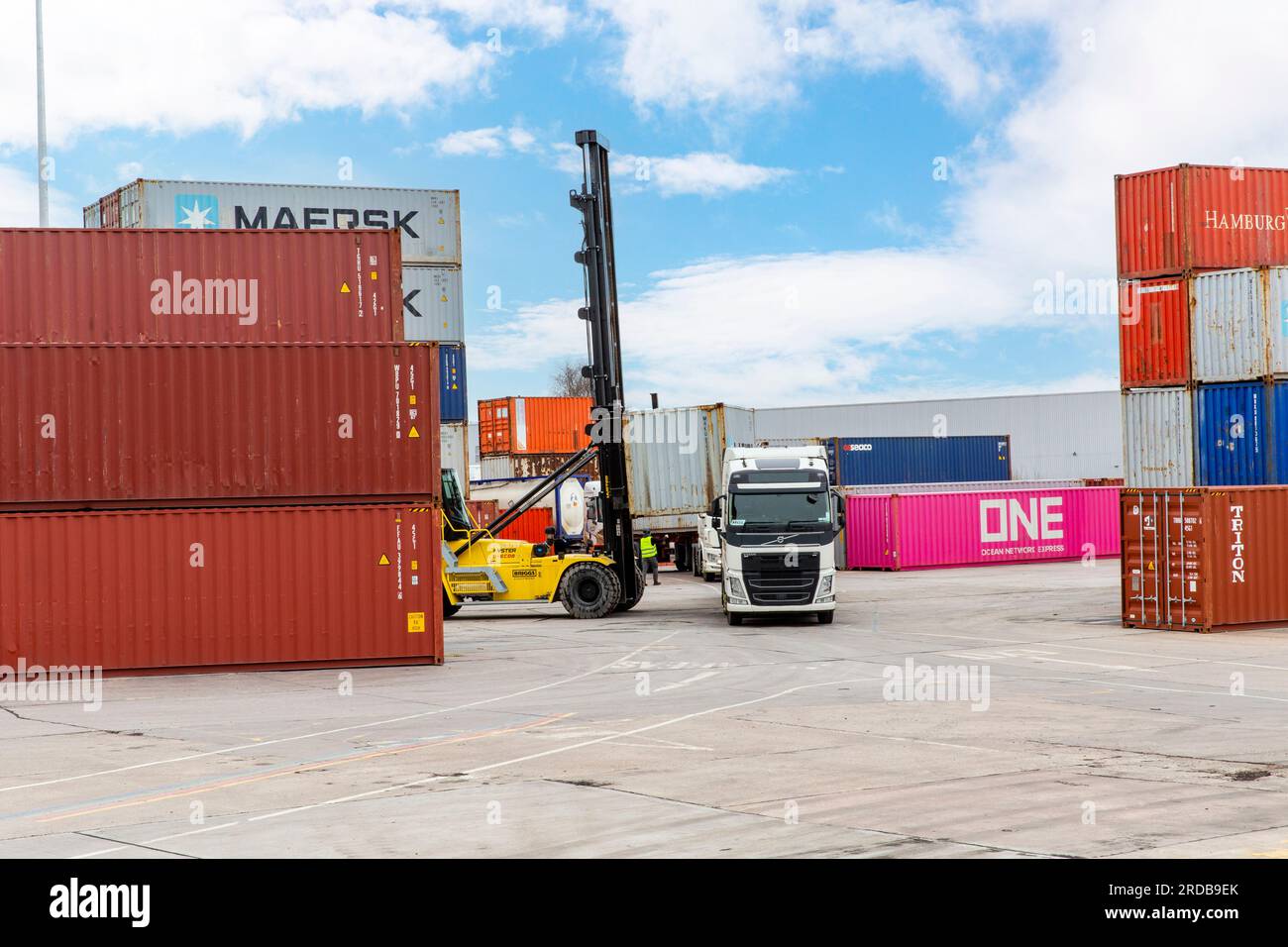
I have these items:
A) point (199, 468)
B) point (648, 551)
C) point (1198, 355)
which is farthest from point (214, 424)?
point (1198, 355)

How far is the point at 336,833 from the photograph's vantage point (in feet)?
26.9

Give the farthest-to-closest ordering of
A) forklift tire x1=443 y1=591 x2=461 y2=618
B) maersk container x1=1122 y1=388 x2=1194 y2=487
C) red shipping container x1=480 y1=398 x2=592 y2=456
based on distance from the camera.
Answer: red shipping container x1=480 y1=398 x2=592 y2=456 < forklift tire x1=443 y1=591 x2=461 y2=618 < maersk container x1=1122 y1=388 x2=1194 y2=487

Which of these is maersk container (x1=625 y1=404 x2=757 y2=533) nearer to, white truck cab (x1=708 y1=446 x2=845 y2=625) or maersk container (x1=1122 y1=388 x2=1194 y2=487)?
white truck cab (x1=708 y1=446 x2=845 y2=625)

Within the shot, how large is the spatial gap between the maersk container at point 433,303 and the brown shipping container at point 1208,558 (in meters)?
16.5

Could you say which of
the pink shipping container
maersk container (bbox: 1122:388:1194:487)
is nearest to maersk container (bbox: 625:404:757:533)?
maersk container (bbox: 1122:388:1194:487)

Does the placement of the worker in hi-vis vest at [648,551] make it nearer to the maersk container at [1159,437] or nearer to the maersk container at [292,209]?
the maersk container at [292,209]

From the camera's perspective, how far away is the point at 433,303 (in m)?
32.3

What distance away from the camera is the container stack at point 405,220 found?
31297mm

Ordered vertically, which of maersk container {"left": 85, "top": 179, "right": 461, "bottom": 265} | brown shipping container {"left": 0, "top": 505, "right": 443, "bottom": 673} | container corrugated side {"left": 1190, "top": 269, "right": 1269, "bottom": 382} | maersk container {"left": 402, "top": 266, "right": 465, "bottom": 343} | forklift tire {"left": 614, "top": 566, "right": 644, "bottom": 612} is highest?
maersk container {"left": 85, "top": 179, "right": 461, "bottom": 265}

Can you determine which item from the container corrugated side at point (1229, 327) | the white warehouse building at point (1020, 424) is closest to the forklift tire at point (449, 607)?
the container corrugated side at point (1229, 327)

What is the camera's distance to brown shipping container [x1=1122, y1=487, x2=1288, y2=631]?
893 inches

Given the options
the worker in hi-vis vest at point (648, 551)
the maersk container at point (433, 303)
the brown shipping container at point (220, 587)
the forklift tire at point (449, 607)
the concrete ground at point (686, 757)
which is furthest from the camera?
the worker in hi-vis vest at point (648, 551)

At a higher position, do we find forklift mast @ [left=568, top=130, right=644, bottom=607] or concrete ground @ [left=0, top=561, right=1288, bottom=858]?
forklift mast @ [left=568, top=130, right=644, bottom=607]

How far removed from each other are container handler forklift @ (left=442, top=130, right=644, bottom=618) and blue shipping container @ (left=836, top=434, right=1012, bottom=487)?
84.2 ft
